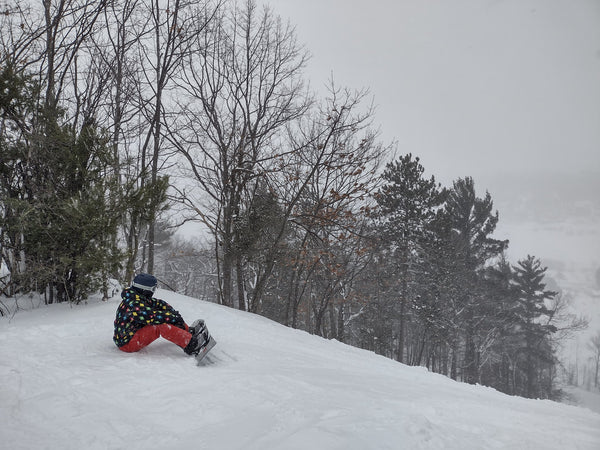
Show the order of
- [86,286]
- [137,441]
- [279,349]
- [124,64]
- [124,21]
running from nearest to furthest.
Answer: [137,441]
[279,349]
[86,286]
[124,21]
[124,64]

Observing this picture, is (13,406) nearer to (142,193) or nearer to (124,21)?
(142,193)

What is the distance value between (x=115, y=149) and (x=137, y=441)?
589 cm

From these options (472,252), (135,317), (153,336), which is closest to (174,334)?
(153,336)

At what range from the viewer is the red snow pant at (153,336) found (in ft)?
13.4

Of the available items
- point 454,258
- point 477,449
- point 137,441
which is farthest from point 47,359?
point 454,258

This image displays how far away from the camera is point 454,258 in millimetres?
22906

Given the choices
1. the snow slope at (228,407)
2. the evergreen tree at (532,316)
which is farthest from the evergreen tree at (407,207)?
the snow slope at (228,407)

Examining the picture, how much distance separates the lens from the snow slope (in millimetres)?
2328

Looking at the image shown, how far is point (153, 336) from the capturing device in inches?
161

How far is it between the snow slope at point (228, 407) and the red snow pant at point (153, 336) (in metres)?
0.12

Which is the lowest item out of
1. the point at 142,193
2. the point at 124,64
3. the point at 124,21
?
the point at 142,193

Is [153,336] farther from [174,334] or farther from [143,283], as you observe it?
[143,283]

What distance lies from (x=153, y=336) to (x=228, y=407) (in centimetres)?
168

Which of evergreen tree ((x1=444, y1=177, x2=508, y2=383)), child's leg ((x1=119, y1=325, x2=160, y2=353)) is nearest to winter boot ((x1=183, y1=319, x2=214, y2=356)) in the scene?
child's leg ((x1=119, y1=325, x2=160, y2=353))
